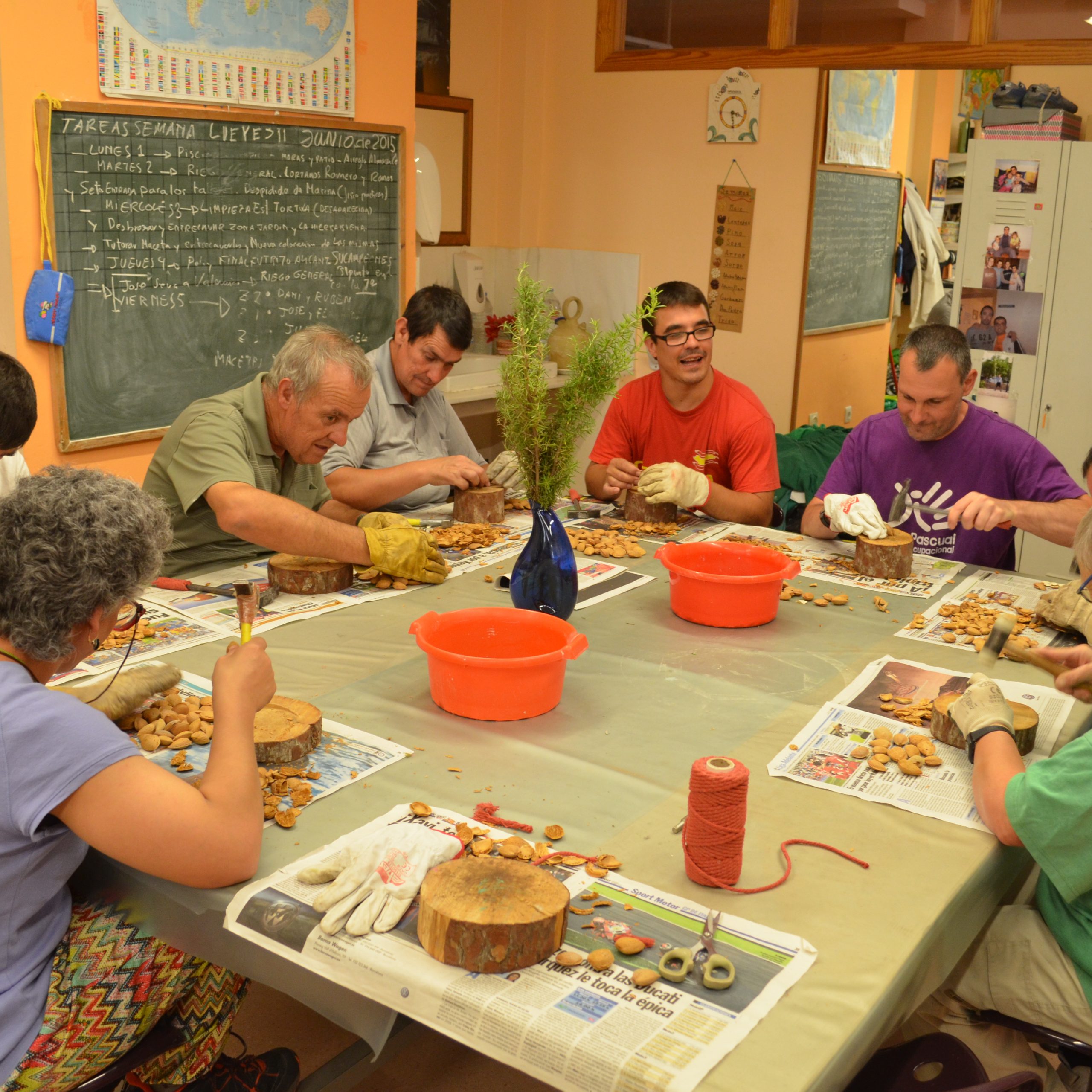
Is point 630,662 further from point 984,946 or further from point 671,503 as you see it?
point 671,503

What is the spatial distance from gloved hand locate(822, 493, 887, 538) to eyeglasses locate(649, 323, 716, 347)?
29.2 inches

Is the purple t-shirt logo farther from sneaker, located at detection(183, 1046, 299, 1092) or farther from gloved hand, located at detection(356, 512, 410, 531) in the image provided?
sneaker, located at detection(183, 1046, 299, 1092)

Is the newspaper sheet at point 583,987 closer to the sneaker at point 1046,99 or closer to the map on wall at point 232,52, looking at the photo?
the map on wall at point 232,52

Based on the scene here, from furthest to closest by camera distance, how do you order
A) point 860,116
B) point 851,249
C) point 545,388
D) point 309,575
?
point 851,249 < point 860,116 < point 309,575 < point 545,388

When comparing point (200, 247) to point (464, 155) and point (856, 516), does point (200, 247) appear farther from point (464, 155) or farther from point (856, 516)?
point (856, 516)

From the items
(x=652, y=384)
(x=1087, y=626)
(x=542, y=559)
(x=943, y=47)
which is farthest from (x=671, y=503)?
(x=943, y=47)

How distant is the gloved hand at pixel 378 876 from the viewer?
47.4 inches

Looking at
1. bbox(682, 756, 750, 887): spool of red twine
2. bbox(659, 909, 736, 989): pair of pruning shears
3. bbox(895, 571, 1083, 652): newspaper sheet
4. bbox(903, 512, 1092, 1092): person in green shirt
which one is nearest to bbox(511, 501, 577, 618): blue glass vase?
bbox(895, 571, 1083, 652): newspaper sheet

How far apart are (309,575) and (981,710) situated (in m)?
1.29

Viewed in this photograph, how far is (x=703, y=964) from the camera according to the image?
1156 millimetres

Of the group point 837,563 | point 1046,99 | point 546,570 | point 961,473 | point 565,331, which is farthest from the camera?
point 565,331

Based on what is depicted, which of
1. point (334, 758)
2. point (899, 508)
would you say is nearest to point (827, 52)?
point (899, 508)

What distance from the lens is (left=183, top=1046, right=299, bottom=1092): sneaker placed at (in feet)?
5.22

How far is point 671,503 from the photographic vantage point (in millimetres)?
2975
